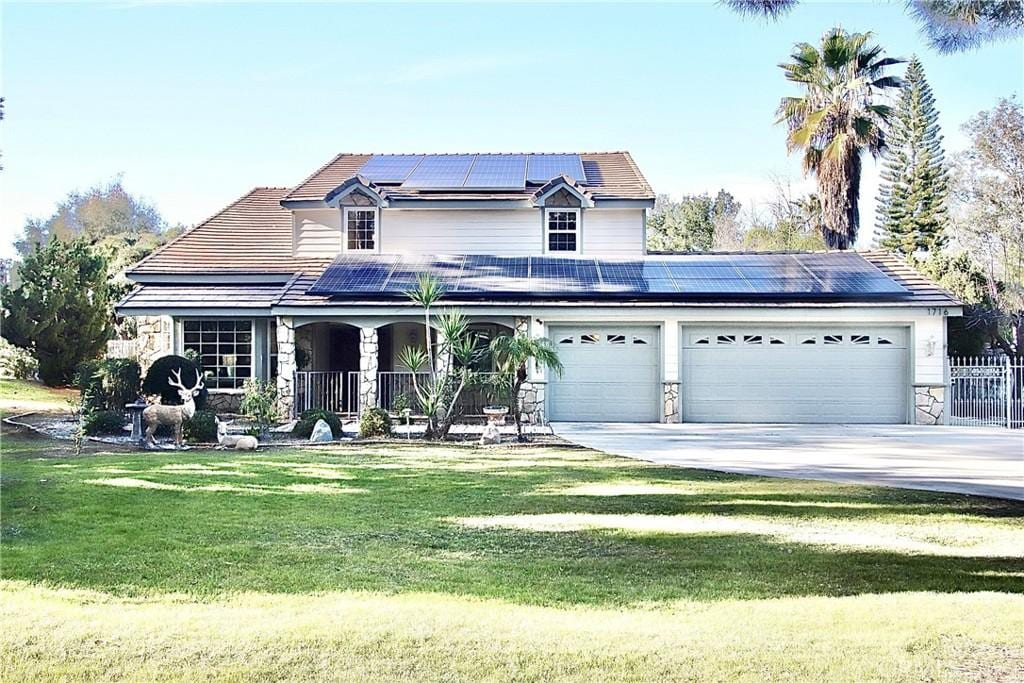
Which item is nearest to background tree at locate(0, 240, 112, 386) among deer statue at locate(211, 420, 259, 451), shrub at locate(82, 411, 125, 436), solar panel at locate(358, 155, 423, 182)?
solar panel at locate(358, 155, 423, 182)

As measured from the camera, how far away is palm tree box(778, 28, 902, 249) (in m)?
29.9

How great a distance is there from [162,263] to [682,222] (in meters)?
28.7

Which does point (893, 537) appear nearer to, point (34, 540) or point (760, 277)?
point (34, 540)

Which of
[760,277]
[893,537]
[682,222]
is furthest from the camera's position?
[682,222]

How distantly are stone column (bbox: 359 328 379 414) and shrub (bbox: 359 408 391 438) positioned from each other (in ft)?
11.9

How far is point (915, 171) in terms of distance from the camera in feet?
140

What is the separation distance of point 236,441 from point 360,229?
11024 millimetres

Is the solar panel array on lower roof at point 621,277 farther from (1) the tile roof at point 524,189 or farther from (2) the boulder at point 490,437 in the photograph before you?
(2) the boulder at point 490,437

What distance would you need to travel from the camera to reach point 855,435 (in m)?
18.3

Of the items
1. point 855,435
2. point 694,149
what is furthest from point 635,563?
point 694,149

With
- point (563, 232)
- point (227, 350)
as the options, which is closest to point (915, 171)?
point (563, 232)

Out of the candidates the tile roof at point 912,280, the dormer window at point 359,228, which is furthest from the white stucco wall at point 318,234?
the tile roof at point 912,280

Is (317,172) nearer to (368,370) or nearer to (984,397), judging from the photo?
(368,370)

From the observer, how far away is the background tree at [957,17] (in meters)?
8.71
